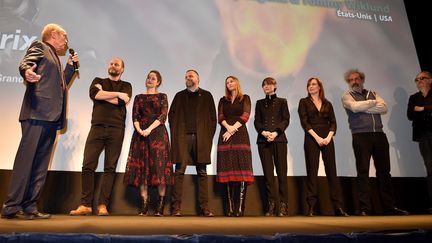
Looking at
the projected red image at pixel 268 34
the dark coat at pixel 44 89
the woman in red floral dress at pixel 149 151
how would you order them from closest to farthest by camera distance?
the dark coat at pixel 44 89 → the woman in red floral dress at pixel 149 151 → the projected red image at pixel 268 34

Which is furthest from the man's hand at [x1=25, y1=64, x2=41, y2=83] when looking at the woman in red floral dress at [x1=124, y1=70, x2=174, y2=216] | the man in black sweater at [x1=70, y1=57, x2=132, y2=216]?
the woman in red floral dress at [x1=124, y1=70, x2=174, y2=216]

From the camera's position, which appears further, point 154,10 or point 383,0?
point 383,0

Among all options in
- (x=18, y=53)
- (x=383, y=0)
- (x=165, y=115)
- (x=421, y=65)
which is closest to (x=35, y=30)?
(x=18, y=53)

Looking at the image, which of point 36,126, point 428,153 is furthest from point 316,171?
point 36,126

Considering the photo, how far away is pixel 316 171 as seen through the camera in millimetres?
3686

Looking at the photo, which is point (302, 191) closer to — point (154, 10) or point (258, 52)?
point (258, 52)

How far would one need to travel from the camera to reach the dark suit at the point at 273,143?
11.9ft

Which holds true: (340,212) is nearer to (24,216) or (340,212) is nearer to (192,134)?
(192,134)

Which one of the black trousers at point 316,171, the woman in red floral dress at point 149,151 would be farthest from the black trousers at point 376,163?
the woman in red floral dress at point 149,151

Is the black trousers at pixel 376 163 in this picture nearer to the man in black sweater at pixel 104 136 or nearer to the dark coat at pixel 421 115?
the dark coat at pixel 421 115

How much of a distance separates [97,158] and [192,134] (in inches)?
38.2

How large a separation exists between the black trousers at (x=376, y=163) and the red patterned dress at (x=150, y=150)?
205cm

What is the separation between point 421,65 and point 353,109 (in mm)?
1846

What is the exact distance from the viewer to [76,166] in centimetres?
377
